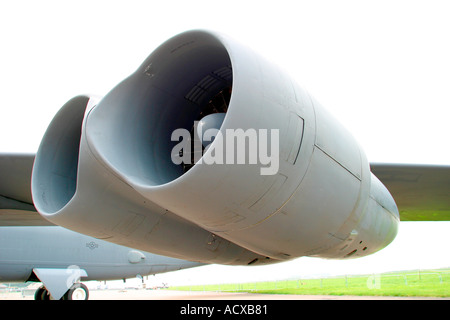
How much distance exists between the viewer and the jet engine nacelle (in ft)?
5.36

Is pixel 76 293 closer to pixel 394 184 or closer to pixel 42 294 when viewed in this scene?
pixel 42 294

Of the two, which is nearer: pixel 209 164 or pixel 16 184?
pixel 209 164

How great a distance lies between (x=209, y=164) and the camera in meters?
1.56

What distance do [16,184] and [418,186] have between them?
12.8ft

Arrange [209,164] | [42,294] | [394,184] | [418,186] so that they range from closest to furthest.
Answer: [209,164], [394,184], [418,186], [42,294]

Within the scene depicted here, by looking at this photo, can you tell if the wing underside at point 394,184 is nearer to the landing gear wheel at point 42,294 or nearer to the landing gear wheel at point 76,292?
the landing gear wheel at point 76,292

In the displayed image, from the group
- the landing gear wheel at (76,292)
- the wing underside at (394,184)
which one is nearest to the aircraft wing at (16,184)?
the wing underside at (394,184)

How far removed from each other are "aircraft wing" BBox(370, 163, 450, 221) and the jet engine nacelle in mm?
971

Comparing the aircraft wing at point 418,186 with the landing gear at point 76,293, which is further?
the landing gear at point 76,293

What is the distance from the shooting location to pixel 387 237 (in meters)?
3.19

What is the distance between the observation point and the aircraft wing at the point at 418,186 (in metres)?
3.70

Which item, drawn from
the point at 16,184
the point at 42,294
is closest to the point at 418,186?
the point at 16,184

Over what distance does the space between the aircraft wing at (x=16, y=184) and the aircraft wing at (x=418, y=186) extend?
2991mm

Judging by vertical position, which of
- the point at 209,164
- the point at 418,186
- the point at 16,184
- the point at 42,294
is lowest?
the point at 42,294
